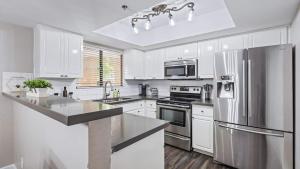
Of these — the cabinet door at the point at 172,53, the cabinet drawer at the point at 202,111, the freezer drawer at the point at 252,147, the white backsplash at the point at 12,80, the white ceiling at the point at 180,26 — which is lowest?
the freezer drawer at the point at 252,147

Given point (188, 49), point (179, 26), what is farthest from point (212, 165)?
point (179, 26)

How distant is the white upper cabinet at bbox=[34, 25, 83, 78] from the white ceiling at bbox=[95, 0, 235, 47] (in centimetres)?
54

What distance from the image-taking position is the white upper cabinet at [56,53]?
2352mm

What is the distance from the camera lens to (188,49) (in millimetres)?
3316

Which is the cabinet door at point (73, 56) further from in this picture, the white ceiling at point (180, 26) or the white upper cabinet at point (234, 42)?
the white upper cabinet at point (234, 42)

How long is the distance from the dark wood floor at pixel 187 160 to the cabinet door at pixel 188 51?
1.95 m

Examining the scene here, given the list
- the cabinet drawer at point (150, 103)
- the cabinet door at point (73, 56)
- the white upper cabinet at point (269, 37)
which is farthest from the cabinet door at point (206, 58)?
the cabinet door at point (73, 56)

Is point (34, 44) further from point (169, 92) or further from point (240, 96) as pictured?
point (240, 96)

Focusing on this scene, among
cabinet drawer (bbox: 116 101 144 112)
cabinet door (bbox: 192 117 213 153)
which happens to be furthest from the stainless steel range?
cabinet drawer (bbox: 116 101 144 112)

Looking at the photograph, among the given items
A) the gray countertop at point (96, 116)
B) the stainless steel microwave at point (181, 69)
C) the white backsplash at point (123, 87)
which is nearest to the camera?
the gray countertop at point (96, 116)

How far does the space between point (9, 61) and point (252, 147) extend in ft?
12.7

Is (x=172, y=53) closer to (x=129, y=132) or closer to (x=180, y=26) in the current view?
(x=180, y=26)

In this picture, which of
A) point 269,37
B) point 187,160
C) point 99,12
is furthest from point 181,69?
point 99,12

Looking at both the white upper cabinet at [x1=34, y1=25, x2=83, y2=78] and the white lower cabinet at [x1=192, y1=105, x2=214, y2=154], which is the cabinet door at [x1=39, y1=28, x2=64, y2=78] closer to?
the white upper cabinet at [x1=34, y1=25, x2=83, y2=78]
